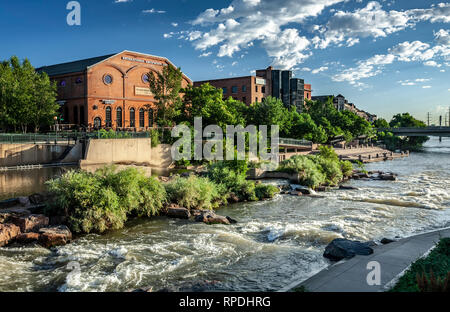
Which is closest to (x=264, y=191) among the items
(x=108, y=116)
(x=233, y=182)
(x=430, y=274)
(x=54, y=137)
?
(x=233, y=182)

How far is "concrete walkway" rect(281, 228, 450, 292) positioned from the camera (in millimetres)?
9133

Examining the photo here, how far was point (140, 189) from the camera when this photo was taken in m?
20.3

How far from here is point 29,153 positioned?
33.1m

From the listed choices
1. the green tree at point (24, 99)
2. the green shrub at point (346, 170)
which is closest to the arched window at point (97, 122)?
the green tree at point (24, 99)

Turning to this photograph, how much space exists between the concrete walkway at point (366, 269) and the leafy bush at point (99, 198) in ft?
35.2

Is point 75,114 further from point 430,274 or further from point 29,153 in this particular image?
point 430,274

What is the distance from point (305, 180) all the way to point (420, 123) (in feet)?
369

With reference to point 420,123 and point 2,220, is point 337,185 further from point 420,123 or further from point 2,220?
point 420,123

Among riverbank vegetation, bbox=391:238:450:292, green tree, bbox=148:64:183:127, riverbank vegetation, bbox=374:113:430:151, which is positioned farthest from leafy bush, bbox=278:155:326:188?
riverbank vegetation, bbox=374:113:430:151

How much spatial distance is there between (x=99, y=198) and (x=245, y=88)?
202ft
